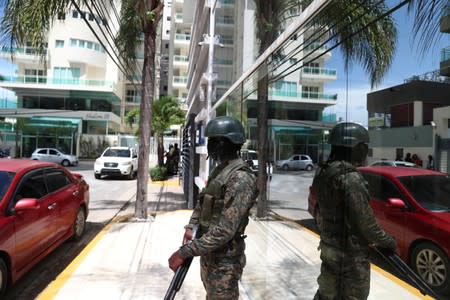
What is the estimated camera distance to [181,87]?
6041cm

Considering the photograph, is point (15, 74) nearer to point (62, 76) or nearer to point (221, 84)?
point (62, 76)

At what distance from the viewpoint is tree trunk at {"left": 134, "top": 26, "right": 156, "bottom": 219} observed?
9.41 m

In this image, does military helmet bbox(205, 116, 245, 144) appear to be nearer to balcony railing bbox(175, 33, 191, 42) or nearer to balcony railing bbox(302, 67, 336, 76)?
balcony railing bbox(302, 67, 336, 76)

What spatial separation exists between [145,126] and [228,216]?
24.3ft

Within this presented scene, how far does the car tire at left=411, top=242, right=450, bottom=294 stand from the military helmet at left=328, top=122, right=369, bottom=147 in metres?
0.68

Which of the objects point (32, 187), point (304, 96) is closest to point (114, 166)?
point (32, 187)

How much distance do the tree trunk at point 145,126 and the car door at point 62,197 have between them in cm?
196

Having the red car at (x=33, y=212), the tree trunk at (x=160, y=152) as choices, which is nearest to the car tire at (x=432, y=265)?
the red car at (x=33, y=212)

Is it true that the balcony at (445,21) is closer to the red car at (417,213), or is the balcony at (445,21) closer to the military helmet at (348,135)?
the red car at (417,213)

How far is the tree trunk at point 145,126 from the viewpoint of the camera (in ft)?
30.9

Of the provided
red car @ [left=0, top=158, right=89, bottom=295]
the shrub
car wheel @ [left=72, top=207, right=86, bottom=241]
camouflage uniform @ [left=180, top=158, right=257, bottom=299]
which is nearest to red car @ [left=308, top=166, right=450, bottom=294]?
camouflage uniform @ [left=180, top=158, right=257, bottom=299]

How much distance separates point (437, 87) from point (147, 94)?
8.29 metres

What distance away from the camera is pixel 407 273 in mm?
2207

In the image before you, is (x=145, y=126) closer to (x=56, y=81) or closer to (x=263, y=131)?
(x=263, y=131)
